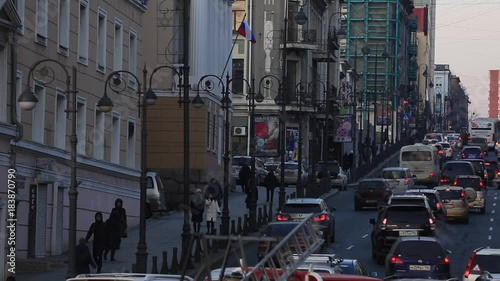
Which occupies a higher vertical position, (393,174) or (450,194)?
(393,174)

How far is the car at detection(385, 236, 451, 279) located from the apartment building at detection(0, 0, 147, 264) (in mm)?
8434

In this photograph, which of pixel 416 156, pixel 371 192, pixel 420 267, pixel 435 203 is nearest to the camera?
pixel 420 267

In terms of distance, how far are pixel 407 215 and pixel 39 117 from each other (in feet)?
36.5

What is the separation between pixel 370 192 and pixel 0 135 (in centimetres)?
3146

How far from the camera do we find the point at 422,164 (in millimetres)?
78625

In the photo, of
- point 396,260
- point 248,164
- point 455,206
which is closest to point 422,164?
point 248,164

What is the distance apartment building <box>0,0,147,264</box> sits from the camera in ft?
106

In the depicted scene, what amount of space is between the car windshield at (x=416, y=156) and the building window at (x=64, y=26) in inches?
1746

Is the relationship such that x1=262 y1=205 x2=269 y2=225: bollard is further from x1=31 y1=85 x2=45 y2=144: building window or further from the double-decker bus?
the double-decker bus

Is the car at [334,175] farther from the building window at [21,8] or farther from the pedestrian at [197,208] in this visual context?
the building window at [21,8]

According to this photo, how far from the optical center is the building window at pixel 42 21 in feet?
113

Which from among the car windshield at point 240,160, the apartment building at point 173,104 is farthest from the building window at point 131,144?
the car windshield at point 240,160

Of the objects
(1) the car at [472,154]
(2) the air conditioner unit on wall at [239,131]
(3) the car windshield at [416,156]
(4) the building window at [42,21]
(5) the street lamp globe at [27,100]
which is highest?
(4) the building window at [42,21]

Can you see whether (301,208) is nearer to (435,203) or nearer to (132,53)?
(435,203)
